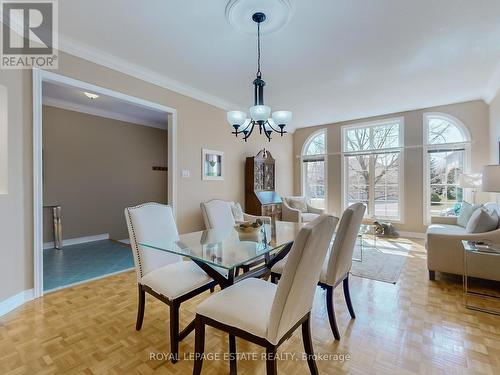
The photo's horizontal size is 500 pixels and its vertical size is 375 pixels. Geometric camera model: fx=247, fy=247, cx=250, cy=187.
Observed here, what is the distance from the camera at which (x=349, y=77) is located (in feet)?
11.5

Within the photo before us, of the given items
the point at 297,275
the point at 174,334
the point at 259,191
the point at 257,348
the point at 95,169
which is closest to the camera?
the point at 297,275

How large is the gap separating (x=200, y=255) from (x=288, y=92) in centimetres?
333

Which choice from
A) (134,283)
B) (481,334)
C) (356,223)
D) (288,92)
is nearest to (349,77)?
(288,92)

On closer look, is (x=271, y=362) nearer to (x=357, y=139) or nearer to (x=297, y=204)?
(x=297, y=204)

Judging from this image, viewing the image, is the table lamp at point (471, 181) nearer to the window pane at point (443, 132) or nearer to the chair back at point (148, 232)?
the window pane at point (443, 132)

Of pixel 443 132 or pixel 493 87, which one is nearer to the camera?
pixel 493 87

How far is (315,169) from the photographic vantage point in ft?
21.4

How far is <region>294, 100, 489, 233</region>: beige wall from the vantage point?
4520mm

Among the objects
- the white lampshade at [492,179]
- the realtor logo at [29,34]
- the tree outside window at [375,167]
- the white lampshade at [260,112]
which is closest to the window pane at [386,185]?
the tree outside window at [375,167]

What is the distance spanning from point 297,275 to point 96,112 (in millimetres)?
5350

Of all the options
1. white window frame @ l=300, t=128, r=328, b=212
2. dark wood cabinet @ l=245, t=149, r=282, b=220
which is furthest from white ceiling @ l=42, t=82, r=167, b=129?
white window frame @ l=300, t=128, r=328, b=212

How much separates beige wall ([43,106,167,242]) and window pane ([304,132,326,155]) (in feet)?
12.4

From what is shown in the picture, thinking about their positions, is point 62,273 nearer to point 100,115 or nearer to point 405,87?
point 100,115

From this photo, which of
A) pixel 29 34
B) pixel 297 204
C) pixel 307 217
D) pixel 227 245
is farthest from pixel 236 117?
pixel 297 204
